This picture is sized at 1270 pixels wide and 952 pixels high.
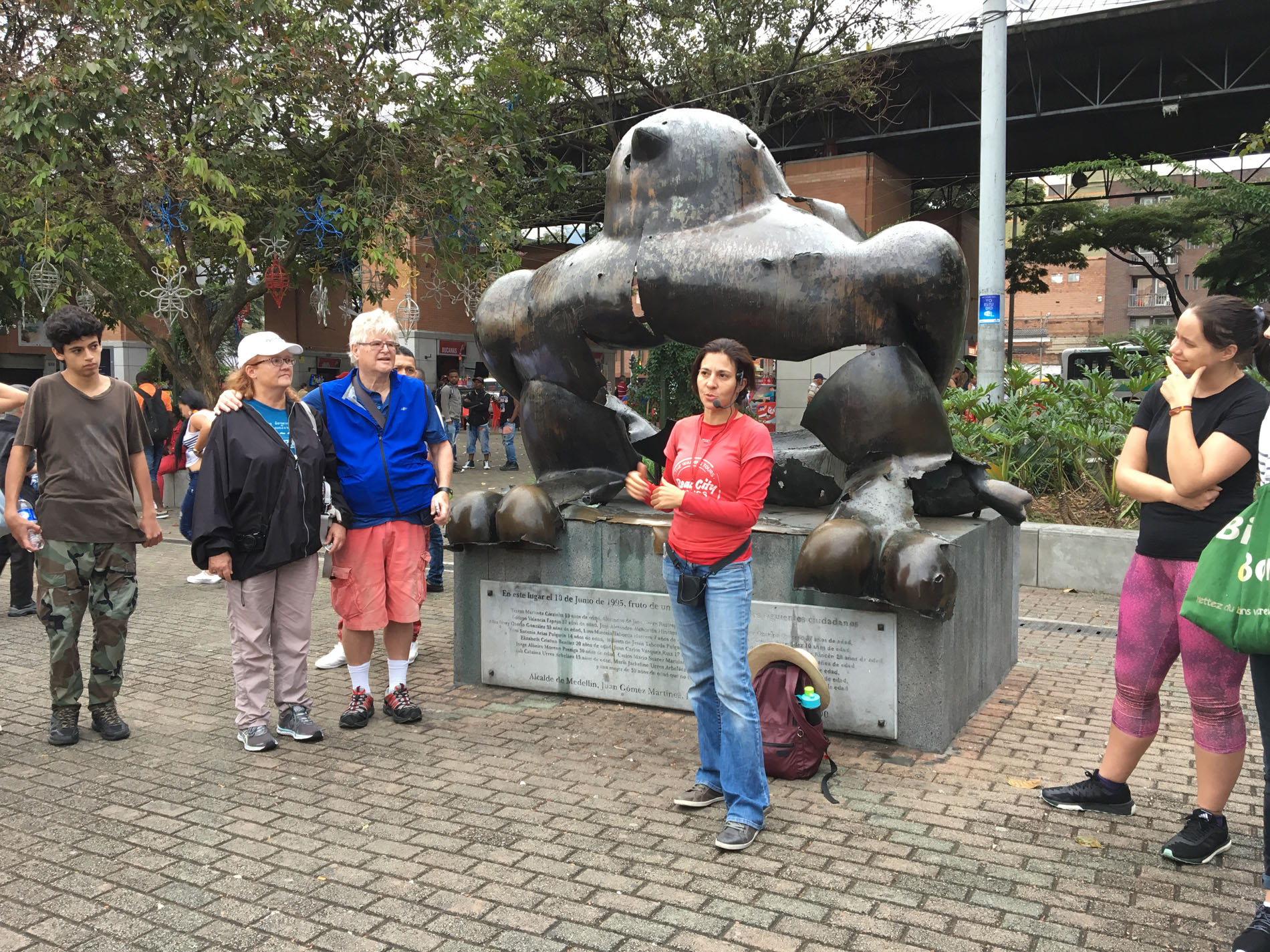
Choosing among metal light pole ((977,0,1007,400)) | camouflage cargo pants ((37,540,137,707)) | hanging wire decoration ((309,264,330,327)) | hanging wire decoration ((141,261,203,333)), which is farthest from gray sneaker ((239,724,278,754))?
hanging wire decoration ((309,264,330,327))

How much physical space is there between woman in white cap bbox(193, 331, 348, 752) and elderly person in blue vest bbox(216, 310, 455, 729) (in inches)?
3.8

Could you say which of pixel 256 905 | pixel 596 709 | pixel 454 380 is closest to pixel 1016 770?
pixel 596 709

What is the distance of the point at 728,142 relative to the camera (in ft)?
16.3

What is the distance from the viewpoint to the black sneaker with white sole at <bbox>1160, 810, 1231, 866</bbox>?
11.0 feet

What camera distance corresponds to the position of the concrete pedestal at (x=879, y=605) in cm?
437

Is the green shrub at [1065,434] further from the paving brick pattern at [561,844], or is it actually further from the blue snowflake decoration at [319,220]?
the blue snowflake decoration at [319,220]

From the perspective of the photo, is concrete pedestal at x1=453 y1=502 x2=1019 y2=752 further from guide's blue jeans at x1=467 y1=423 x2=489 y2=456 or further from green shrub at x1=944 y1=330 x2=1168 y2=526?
guide's blue jeans at x1=467 y1=423 x2=489 y2=456

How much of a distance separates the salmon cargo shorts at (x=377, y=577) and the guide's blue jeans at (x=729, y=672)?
1.58 m

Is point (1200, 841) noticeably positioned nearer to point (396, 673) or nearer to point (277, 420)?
point (396, 673)

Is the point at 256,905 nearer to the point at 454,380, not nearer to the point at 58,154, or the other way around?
the point at 58,154

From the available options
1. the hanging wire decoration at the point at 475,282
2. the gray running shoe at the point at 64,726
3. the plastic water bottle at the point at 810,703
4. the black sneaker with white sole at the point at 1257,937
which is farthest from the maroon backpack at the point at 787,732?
the hanging wire decoration at the point at 475,282

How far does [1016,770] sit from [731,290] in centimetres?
233

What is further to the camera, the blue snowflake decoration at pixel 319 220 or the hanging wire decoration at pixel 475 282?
the hanging wire decoration at pixel 475 282

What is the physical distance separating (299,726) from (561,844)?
5.28ft
